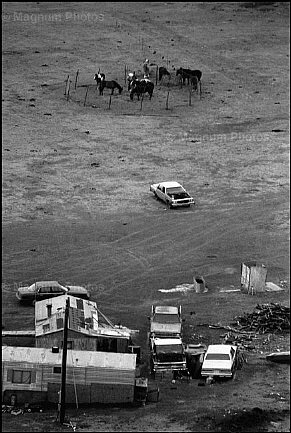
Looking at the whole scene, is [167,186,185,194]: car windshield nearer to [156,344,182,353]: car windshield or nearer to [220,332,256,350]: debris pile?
[220,332,256,350]: debris pile

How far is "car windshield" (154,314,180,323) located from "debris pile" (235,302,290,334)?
5.52 feet

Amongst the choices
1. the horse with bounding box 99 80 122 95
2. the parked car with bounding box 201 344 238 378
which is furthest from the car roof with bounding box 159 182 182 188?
the parked car with bounding box 201 344 238 378

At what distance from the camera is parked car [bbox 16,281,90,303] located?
3744cm

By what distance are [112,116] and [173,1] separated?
20.6 m

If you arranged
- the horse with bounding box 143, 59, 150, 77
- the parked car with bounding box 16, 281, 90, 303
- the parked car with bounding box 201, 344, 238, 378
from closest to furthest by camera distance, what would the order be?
the parked car with bounding box 201, 344, 238, 378 → the parked car with bounding box 16, 281, 90, 303 → the horse with bounding box 143, 59, 150, 77

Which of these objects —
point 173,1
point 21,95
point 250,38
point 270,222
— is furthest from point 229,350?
point 173,1

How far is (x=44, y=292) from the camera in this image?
1476 inches

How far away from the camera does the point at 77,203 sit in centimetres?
4691

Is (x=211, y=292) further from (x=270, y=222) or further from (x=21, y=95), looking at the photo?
(x=21, y=95)

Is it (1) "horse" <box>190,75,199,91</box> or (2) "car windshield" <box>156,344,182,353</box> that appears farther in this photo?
(1) "horse" <box>190,75,199,91</box>

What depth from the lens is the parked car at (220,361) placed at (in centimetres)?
3275

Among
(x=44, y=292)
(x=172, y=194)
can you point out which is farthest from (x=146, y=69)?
(x=44, y=292)

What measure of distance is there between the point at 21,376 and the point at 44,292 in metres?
5.91

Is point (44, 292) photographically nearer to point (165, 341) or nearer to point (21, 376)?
point (165, 341)
